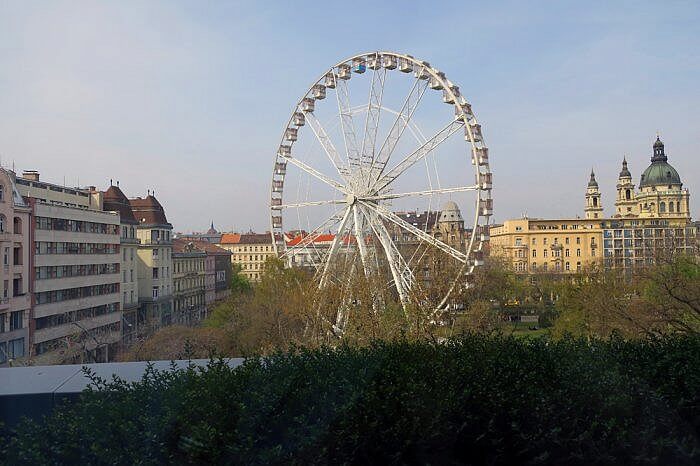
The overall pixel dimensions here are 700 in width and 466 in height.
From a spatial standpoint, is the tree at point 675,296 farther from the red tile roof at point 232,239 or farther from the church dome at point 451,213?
the red tile roof at point 232,239

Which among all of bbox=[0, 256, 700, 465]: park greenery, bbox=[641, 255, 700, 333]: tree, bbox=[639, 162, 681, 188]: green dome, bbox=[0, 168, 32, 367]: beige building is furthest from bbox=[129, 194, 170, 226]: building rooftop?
bbox=[639, 162, 681, 188]: green dome

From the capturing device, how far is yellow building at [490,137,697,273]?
7919cm

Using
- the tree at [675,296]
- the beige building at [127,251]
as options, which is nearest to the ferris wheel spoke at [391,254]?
the tree at [675,296]

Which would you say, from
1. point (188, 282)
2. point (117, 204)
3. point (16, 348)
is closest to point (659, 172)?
point (188, 282)

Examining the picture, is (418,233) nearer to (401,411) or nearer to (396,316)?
(396,316)

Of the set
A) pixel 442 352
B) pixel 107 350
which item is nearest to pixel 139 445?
pixel 442 352

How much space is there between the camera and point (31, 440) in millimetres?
3965

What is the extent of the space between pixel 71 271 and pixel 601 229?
6423 cm

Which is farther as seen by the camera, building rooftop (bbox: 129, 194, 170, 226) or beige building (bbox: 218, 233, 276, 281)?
beige building (bbox: 218, 233, 276, 281)

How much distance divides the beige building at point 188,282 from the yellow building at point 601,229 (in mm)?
37477

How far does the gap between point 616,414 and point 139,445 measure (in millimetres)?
3129

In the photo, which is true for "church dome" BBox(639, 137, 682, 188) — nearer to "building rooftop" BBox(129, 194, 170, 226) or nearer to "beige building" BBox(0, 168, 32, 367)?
"building rooftop" BBox(129, 194, 170, 226)

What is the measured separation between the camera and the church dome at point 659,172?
8394cm

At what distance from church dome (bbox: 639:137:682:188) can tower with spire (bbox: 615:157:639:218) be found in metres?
1.83
